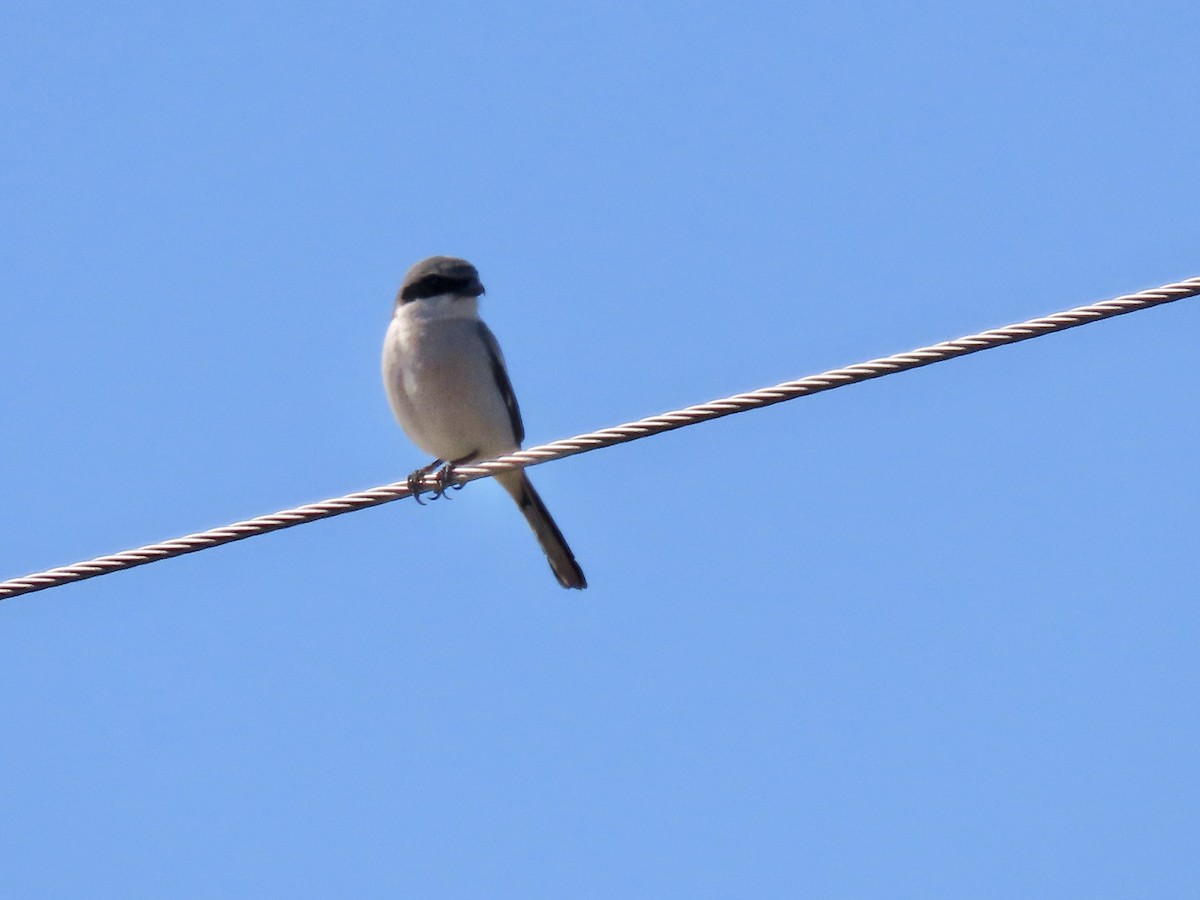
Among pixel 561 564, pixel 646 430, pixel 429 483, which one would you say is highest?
pixel 646 430

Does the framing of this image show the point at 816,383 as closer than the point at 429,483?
Yes

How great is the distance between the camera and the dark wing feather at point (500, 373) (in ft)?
29.4

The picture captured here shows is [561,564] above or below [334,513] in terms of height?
below

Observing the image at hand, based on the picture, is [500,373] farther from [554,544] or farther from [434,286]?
[554,544]

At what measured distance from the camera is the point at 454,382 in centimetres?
863

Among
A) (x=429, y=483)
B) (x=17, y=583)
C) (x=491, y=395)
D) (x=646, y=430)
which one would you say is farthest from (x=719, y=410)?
(x=491, y=395)

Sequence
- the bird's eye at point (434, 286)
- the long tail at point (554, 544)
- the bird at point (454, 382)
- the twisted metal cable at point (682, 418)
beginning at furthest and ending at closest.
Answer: the bird's eye at point (434, 286), the long tail at point (554, 544), the bird at point (454, 382), the twisted metal cable at point (682, 418)

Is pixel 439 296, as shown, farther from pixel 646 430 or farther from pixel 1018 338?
pixel 1018 338

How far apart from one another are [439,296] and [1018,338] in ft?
14.4

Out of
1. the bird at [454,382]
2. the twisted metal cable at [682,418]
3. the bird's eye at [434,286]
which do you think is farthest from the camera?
the bird's eye at [434,286]

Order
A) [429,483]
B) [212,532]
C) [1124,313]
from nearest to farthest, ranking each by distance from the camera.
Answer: [1124,313]
[212,532]
[429,483]

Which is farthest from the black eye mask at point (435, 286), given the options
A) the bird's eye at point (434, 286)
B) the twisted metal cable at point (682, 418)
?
the twisted metal cable at point (682, 418)

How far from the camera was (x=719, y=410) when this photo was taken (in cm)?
542

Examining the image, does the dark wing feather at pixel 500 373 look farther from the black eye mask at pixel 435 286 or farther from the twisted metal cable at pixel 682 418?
the twisted metal cable at pixel 682 418
